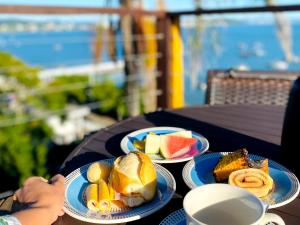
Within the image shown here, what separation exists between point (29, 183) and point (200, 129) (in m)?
0.71

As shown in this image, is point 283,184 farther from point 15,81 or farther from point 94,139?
point 15,81

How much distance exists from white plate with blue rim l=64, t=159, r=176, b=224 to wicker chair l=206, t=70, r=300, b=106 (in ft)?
4.16

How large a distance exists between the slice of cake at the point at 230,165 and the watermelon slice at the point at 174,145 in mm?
201

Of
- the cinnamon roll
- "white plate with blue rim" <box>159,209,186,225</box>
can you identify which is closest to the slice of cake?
the cinnamon roll

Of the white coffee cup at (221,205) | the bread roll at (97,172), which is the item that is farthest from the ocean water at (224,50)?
the white coffee cup at (221,205)

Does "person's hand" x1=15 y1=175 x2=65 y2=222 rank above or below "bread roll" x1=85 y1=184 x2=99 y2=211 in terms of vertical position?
above

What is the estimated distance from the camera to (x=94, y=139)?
1195mm

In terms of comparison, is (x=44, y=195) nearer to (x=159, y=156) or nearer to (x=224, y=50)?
(x=159, y=156)

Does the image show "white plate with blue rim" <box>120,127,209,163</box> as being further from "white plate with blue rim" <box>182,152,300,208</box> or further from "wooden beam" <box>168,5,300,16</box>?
"wooden beam" <box>168,5,300,16</box>

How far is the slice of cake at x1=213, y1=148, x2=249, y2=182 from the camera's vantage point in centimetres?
75

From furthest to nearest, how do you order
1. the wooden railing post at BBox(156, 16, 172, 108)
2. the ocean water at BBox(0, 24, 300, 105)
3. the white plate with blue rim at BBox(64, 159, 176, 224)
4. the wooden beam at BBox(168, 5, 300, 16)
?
the ocean water at BBox(0, 24, 300, 105) → the wooden railing post at BBox(156, 16, 172, 108) → the wooden beam at BBox(168, 5, 300, 16) → the white plate with blue rim at BBox(64, 159, 176, 224)

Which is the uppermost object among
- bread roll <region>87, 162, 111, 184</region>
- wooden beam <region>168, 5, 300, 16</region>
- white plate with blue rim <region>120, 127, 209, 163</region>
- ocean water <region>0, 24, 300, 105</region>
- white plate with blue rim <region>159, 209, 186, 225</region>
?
wooden beam <region>168, 5, 300, 16</region>

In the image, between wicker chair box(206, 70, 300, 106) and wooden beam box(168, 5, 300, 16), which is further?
wooden beam box(168, 5, 300, 16)

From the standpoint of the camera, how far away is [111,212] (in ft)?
2.33
